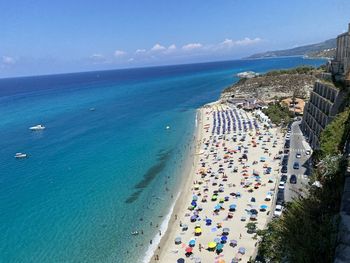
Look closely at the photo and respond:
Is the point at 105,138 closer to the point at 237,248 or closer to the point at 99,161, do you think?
the point at 99,161

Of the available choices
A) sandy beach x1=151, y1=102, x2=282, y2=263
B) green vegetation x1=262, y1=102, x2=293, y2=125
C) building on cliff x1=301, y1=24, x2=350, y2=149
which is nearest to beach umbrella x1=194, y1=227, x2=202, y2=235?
sandy beach x1=151, y1=102, x2=282, y2=263

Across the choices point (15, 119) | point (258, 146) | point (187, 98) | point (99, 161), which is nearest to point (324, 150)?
point (258, 146)

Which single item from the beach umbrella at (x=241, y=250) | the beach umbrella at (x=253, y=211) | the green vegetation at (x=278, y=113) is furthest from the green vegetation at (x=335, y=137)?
the green vegetation at (x=278, y=113)

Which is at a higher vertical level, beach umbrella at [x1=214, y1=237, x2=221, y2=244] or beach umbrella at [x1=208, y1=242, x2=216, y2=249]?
beach umbrella at [x1=208, y1=242, x2=216, y2=249]

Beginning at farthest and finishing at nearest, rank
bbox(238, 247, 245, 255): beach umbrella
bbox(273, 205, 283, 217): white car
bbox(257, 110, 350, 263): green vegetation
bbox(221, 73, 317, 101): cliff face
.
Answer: bbox(221, 73, 317, 101): cliff face, bbox(273, 205, 283, 217): white car, bbox(238, 247, 245, 255): beach umbrella, bbox(257, 110, 350, 263): green vegetation

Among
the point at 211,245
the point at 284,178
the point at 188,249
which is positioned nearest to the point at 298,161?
the point at 284,178

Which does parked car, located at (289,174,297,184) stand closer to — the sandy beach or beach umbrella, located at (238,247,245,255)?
the sandy beach
